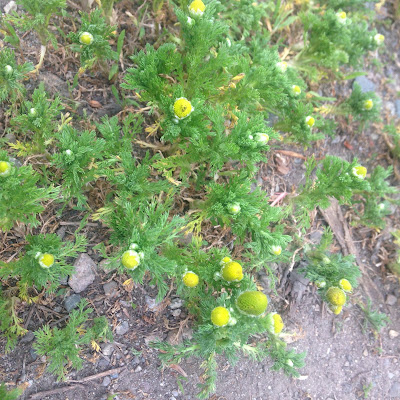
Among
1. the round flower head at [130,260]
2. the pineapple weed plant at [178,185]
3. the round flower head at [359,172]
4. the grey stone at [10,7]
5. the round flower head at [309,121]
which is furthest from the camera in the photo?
the round flower head at [309,121]

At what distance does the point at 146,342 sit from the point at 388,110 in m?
3.57

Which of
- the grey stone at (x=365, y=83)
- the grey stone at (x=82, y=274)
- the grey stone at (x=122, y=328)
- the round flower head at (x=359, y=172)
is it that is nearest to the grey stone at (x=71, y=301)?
the grey stone at (x=82, y=274)

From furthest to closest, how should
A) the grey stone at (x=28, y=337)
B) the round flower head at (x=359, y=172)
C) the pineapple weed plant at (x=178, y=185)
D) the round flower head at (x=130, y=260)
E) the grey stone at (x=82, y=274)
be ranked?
1. the round flower head at (x=359, y=172)
2. the grey stone at (x=82, y=274)
3. the grey stone at (x=28, y=337)
4. the pineapple weed plant at (x=178, y=185)
5. the round flower head at (x=130, y=260)

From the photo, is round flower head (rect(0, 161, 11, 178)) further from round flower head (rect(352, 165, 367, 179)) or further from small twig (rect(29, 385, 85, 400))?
round flower head (rect(352, 165, 367, 179))

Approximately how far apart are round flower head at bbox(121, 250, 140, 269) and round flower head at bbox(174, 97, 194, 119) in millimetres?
923

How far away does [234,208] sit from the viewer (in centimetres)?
258

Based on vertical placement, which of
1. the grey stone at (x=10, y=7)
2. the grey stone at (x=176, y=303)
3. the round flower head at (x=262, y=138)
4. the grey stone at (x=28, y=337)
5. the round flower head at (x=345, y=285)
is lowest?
the grey stone at (x=28, y=337)

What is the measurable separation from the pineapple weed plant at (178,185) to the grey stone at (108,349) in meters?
0.08

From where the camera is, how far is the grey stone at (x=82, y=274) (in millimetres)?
2838

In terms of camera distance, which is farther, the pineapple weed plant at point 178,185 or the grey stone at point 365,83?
the grey stone at point 365,83

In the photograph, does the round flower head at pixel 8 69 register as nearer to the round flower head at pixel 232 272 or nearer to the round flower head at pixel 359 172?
the round flower head at pixel 232 272

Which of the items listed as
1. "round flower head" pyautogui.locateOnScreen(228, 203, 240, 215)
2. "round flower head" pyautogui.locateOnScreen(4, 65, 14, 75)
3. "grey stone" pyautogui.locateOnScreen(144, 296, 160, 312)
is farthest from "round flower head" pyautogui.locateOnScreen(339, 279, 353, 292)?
"round flower head" pyautogui.locateOnScreen(4, 65, 14, 75)

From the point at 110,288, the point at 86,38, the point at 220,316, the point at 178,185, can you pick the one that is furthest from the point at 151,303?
the point at 86,38

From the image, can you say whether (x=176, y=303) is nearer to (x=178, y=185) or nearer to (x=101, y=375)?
(x=101, y=375)
